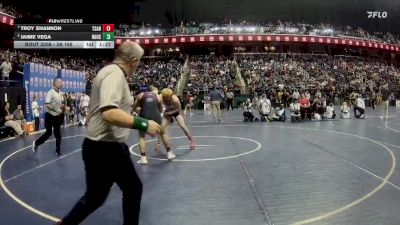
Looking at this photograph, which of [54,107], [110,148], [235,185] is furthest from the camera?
[54,107]

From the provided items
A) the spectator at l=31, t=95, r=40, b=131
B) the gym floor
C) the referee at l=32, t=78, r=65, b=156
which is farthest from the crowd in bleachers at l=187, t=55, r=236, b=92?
the referee at l=32, t=78, r=65, b=156

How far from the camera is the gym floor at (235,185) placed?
13.6 feet

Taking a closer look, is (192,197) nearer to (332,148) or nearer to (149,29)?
(332,148)

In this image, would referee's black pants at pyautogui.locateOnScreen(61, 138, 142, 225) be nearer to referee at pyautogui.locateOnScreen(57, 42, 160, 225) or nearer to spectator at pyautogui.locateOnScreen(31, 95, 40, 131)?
referee at pyautogui.locateOnScreen(57, 42, 160, 225)

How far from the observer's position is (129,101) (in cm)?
289

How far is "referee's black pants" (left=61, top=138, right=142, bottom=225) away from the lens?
2824 millimetres

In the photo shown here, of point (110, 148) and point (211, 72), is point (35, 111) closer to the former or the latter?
point (110, 148)

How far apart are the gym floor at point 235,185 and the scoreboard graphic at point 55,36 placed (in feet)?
27.4

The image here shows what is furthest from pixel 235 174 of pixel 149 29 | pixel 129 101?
pixel 149 29

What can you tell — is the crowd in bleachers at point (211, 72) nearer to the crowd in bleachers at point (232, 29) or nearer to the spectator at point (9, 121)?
the crowd in bleachers at point (232, 29)

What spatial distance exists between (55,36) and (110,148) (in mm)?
15415

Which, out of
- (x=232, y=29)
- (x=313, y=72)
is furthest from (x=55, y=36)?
(x=313, y=72)

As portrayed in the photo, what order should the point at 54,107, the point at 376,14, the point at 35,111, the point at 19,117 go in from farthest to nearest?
the point at 376,14 < the point at 35,111 < the point at 19,117 < the point at 54,107

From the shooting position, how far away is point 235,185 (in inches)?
215
